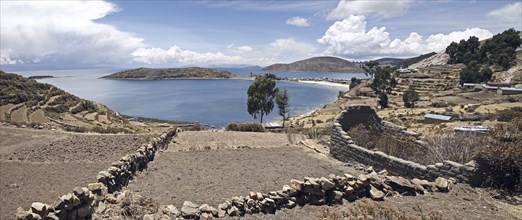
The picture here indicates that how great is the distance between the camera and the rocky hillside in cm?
4208

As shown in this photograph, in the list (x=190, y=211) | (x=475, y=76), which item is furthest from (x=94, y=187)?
(x=475, y=76)

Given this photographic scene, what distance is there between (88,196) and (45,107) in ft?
164

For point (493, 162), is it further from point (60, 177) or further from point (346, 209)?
point (60, 177)

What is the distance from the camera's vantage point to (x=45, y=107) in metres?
50.6

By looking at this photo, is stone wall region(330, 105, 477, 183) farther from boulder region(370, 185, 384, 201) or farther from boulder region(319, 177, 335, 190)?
boulder region(319, 177, 335, 190)

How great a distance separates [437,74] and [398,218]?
3939 inches

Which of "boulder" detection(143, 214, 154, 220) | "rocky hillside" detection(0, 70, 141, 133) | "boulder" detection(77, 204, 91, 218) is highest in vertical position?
"boulder" detection(77, 204, 91, 218)

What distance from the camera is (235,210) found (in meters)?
8.59

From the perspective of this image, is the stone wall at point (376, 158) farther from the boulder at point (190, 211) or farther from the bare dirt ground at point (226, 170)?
the boulder at point (190, 211)

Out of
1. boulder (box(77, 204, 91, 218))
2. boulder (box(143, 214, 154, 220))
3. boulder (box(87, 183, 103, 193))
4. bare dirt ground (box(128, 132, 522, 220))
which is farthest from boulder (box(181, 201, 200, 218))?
boulder (box(87, 183, 103, 193))

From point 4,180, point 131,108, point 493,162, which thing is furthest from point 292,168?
point 131,108

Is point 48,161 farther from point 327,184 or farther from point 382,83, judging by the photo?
point 382,83

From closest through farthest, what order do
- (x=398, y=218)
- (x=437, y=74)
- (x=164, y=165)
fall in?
1. (x=398, y=218)
2. (x=164, y=165)
3. (x=437, y=74)

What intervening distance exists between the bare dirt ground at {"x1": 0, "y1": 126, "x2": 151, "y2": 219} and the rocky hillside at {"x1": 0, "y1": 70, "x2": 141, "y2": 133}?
18163 millimetres
